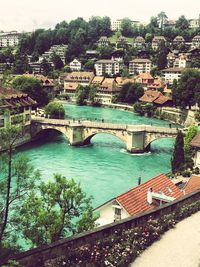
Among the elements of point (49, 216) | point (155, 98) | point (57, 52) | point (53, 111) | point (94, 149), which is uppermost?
point (57, 52)

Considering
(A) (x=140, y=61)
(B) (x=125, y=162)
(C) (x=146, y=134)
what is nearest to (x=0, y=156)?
(B) (x=125, y=162)

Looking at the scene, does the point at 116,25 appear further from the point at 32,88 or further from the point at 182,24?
the point at 32,88

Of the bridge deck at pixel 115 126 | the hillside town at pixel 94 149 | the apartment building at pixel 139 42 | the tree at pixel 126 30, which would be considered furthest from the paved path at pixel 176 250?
the tree at pixel 126 30

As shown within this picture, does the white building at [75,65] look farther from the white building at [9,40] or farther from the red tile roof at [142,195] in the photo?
the red tile roof at [142,195]

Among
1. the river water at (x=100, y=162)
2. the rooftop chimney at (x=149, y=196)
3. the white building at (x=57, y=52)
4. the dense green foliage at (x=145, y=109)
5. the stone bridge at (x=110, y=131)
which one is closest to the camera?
the rooftop chimney at (x=149, y=196)

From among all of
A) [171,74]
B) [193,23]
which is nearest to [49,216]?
[171,74]

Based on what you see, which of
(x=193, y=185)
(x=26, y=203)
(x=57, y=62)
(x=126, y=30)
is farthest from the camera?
(x=126, y=30)

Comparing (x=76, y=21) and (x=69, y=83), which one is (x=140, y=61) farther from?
(x=76, y=21)
